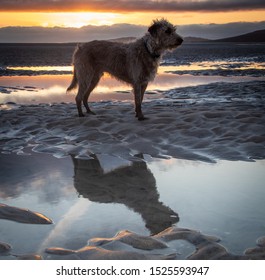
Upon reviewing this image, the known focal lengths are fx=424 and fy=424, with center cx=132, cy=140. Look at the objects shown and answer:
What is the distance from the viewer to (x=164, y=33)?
329 inches

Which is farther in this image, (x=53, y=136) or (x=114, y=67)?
(x=114, y=67)

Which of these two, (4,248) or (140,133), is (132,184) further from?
(140,133)

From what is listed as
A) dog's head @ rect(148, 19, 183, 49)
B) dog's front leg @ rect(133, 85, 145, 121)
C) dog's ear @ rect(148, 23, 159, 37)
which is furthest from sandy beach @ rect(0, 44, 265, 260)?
dog's ear @ rect(148, 23, 159, 37)

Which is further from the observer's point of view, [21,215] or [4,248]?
[21,215]

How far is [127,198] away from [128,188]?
0.35 meters

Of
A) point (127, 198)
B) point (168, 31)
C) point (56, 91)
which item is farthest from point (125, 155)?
point (56, 91)

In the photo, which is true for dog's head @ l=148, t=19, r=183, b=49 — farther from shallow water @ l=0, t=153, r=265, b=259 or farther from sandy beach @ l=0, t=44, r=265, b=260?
shallow water @ l=0, t=153, r=265, b=259

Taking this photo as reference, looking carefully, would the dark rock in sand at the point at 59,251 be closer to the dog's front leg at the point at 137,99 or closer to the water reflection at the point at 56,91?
the dog's front leg at the point at 137,99

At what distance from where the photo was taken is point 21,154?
6277mm

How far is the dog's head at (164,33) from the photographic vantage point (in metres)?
8.35

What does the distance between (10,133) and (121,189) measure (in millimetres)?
3724

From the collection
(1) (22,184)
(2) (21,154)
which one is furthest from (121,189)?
(2) (21,154)

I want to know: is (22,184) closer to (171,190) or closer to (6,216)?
(6,216)

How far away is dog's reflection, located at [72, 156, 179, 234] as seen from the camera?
12.9 ft
